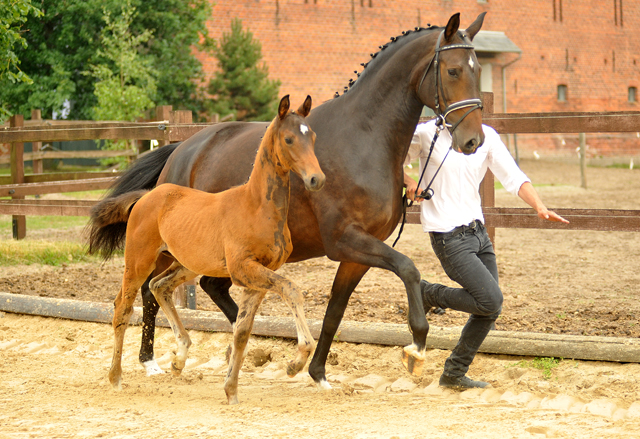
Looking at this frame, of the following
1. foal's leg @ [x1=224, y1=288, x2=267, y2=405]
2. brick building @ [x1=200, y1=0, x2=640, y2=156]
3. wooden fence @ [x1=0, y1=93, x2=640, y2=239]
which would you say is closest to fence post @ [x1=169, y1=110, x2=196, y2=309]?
wooden fence @ [x1=0, y1=93, x2=640, y2=239]

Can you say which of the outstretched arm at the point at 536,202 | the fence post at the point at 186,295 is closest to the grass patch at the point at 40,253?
the fence post at the point at 186,295

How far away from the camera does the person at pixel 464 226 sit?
3.89 metres

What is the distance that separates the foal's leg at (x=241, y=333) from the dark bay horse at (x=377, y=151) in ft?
1.60

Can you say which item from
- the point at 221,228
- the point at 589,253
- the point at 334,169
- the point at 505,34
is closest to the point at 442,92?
the point at 334,169

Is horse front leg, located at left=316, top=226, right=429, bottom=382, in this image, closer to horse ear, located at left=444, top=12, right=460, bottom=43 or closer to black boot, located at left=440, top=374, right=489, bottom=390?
black boot, located at left=440, top=374, right=489, bottom=390

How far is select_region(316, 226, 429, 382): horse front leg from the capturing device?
11.8ft

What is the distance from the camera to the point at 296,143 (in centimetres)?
337

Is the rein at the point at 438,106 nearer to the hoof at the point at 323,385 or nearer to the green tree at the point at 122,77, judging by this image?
the hoof at the point at 323,385

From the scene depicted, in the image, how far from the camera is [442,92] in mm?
3707

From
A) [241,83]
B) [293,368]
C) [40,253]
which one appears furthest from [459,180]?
[241,83]

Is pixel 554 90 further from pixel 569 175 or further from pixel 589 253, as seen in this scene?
pixel 589 253

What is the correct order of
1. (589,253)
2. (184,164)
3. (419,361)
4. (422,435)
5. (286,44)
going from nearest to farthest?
(422,435) < (419,361) < (184,164) < (589,253) < (286,44)

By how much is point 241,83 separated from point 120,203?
1944 cm

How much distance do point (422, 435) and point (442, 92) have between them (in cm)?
182
